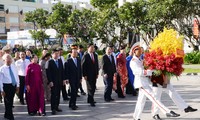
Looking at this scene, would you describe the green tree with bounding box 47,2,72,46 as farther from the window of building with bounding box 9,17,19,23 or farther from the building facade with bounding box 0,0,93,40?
the window of building with bounding box 9,17,19,23

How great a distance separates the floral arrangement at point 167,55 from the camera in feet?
21.6

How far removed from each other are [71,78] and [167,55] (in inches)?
113

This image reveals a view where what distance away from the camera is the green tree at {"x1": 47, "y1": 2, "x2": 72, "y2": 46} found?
103 ft

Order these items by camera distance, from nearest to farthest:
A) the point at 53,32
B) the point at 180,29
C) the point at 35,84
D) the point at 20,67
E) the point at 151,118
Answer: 1. the point at 151,118
2. the point at 35,84
3. the point at 20,67
4. the point at 180,29
5. the point at 53,32

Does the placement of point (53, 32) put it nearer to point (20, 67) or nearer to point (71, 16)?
point (71, 16)

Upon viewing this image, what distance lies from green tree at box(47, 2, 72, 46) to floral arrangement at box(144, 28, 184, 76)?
25008mm

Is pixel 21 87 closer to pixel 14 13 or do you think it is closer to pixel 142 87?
pixel 142 87

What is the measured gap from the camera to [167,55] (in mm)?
6609

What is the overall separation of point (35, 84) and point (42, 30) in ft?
95.4

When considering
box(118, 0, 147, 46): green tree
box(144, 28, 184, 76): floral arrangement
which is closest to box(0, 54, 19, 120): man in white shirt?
box(144, 28, 184, 76): floral arrangement

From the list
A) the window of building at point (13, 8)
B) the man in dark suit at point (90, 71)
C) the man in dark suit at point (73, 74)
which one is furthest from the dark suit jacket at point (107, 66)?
the window of building at point (13, 8)

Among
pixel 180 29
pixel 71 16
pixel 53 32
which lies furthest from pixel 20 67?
pixel 53 32

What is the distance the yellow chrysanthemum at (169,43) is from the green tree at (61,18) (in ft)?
82.0

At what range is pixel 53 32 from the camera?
3603 cm
